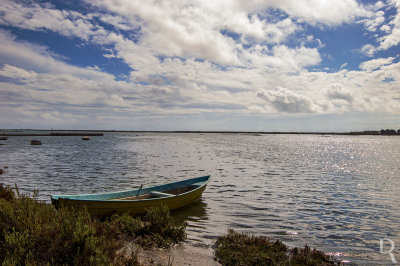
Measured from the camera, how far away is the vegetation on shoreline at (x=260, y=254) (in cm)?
711

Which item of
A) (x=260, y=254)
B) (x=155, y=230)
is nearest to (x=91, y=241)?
(x=155, y=230)

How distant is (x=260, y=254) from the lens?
290 inches

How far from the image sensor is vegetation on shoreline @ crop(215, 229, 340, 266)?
7.11 m

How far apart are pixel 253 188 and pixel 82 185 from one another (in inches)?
535

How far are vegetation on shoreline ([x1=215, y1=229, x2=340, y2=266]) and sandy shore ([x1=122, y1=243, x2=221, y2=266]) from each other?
363mm

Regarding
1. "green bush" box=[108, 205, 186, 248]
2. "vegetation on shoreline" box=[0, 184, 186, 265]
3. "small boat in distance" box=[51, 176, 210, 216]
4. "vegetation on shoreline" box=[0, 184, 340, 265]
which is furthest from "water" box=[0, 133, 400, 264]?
"vegetation on shoreline" box=[0, 184, 186, 265]

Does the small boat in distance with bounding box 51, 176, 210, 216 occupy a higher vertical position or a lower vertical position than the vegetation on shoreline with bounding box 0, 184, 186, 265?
lower

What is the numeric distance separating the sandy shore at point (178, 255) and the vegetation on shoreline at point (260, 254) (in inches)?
14.3

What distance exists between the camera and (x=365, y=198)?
17.8 metres

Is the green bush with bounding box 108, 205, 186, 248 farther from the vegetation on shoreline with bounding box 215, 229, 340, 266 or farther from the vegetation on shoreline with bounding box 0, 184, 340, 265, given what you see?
the vegetation on shoreline with bounding box 215, 229, 340, 266

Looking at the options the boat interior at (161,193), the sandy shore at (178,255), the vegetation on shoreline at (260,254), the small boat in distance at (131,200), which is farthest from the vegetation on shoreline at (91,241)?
the boat interior at (161,193)

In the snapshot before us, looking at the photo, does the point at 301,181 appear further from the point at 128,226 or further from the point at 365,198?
the point at 128,226

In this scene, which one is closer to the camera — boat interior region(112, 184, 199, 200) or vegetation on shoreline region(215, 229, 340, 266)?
vegetation on shoreline region(215, 229, 340, 266)

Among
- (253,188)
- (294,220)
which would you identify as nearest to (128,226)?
(294,220)
